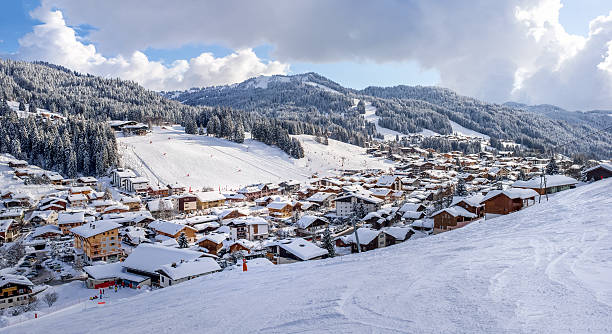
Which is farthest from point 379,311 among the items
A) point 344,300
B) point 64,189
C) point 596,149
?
point 596,149

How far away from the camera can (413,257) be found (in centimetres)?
917

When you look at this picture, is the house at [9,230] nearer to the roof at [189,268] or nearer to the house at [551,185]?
the roof at [189,268]

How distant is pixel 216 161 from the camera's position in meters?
71.8

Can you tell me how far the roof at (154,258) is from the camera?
71.7 feet

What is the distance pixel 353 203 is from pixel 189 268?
27.3 metres

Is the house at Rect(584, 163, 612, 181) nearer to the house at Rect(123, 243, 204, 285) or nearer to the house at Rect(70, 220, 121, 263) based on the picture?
the house at Rect(123, 243, 204, 285)

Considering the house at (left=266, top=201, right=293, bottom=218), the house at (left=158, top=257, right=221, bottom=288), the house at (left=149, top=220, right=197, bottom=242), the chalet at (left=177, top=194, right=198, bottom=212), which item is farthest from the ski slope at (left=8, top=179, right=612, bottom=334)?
the chalet at (left=177, top=194, right=198, bottom=212)

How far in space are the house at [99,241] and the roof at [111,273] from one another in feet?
20.4

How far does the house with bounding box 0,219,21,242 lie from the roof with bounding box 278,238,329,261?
92.2ft

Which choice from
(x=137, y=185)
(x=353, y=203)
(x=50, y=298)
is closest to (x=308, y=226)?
(x=353, y=203)

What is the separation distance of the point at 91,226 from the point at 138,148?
46808 millimetres

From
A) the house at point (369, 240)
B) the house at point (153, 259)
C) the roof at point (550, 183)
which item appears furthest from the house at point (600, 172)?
the house at point (153, 259)

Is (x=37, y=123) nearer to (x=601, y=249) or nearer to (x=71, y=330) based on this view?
(x=71, y=330)

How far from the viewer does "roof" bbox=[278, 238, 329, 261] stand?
21672 millimetres
